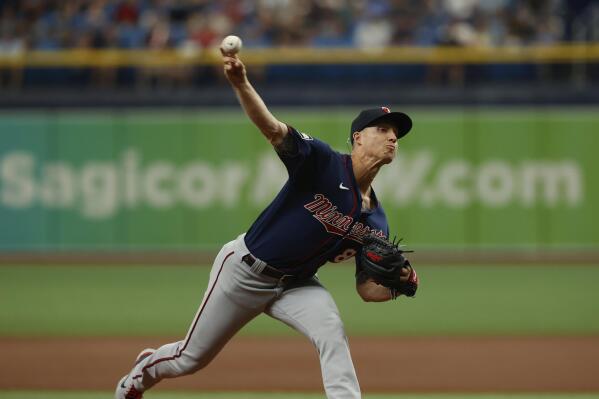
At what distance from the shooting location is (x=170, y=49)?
662 inches

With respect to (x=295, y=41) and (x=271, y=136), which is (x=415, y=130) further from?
(x=271, y=136)

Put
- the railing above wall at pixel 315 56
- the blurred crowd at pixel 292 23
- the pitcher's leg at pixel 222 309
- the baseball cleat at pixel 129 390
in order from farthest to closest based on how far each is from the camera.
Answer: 1. the blurred crowd at pixel 292 23
2. the railing above wall at pixel 315 56
3. the baseball cleat at pixel 129 390
4. the pitcher's leg at pixel 222 309

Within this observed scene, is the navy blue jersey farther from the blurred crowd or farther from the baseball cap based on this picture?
the blurred crowd

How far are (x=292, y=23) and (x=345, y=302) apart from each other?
687 cm

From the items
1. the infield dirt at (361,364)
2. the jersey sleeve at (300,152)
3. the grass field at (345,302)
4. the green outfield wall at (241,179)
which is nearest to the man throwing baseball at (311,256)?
the jersey sleeve at (300,152)

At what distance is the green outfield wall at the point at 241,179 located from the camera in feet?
52.1

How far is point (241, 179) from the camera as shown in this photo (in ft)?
52.6

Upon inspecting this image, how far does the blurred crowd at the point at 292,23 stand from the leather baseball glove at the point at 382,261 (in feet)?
38.4

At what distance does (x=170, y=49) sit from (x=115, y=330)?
783 centimetres

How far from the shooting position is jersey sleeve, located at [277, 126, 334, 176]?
5.08m

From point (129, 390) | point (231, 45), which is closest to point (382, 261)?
point (231, 45)

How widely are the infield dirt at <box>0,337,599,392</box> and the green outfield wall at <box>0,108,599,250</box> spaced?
652 centimetres

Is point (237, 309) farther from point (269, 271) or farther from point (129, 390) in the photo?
point (129, 390)

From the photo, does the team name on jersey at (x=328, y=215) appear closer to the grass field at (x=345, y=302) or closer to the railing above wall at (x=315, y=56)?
the grass field at (x=345, y=302)
